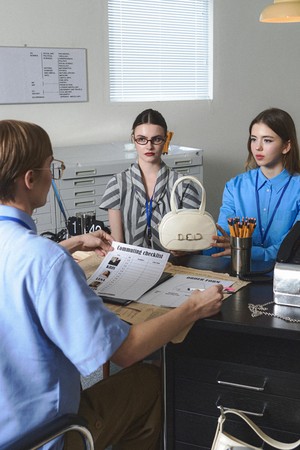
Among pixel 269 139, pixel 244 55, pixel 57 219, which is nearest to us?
pixel 269 139

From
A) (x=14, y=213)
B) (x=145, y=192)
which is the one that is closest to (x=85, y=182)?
(x=145, y=192)

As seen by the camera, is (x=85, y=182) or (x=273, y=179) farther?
(x=85, y=182)

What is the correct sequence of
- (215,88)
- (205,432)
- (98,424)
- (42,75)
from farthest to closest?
(215,88), (42,75), (205,432), (98,424)

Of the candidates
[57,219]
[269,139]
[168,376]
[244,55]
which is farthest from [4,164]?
[244,55]

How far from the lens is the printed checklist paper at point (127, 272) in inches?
76.7

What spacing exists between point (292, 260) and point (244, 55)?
13.2 feet

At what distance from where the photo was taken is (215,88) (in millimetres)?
5492

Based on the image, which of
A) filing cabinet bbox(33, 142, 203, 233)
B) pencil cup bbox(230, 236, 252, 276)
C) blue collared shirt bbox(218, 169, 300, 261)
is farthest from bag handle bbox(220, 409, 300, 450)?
filing cabinet bbox(33, 142, 203, 233)

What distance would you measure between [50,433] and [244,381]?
2.22ft

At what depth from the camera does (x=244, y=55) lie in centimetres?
554

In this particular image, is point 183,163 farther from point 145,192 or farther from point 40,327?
point 40,327

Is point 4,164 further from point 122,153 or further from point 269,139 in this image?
point 122,153

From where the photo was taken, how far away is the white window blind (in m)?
4.91

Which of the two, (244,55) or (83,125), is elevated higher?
(244,55)
